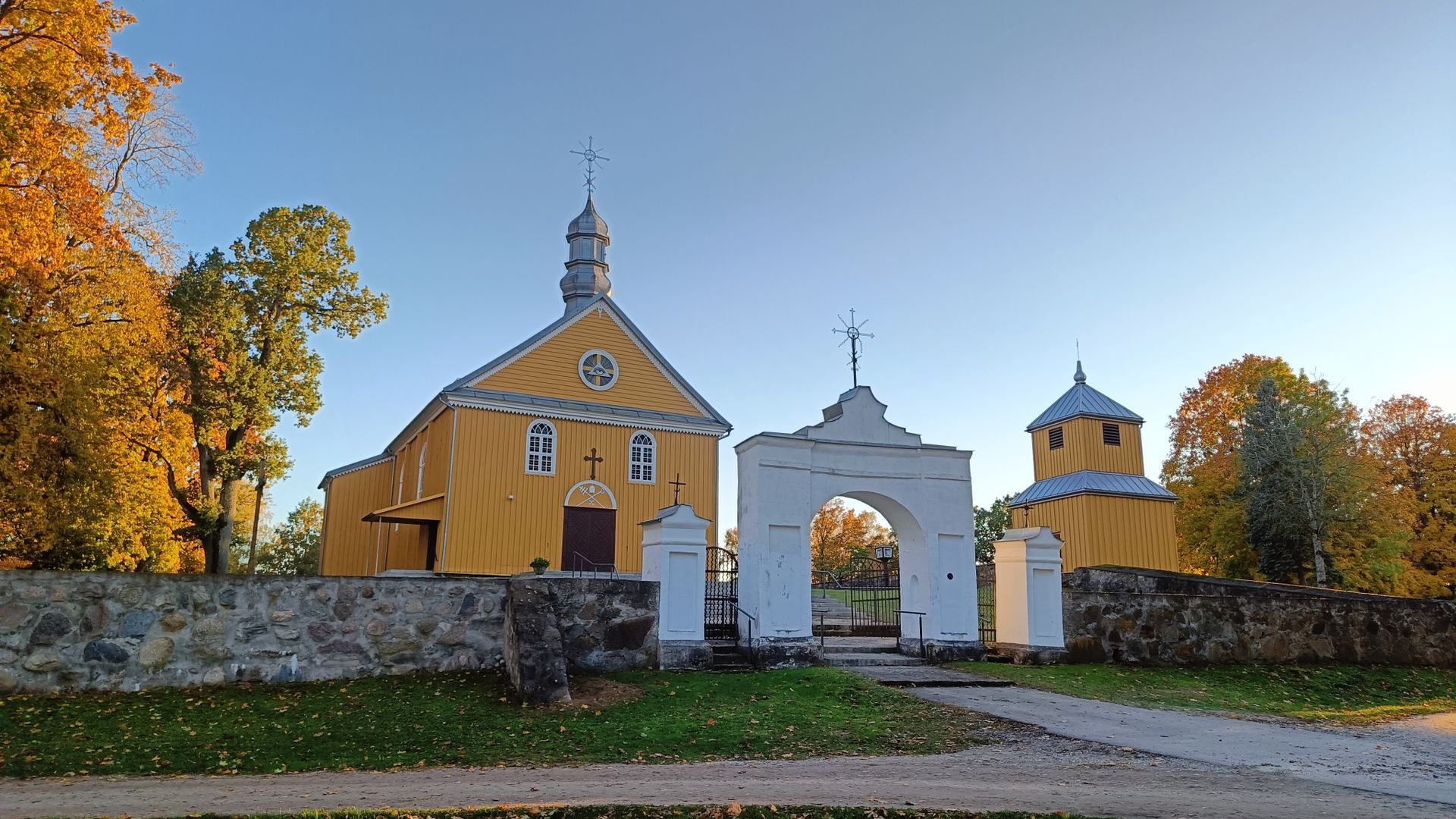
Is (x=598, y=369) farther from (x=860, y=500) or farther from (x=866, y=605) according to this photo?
(x=860, y=500)

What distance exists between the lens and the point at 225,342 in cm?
2145

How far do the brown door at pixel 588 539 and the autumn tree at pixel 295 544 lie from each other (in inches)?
1125

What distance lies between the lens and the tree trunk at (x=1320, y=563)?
88.7 feet

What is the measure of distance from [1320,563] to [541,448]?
22.9 m

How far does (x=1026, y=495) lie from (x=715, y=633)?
16848 mm

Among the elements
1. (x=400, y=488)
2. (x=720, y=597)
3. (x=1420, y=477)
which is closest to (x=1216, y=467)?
(x=1420, y=477)

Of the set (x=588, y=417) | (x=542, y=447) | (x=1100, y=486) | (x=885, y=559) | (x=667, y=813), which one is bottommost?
(x=667, y=813)

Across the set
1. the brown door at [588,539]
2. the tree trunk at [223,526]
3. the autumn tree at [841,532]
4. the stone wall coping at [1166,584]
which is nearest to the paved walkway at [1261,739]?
the stone wall coping at [1166,584]

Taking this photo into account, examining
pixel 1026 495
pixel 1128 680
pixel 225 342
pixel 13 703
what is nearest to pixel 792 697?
pixel 1128 680

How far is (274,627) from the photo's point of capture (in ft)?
36.8

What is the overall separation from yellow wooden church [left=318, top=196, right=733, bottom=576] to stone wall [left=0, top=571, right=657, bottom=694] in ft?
28.8

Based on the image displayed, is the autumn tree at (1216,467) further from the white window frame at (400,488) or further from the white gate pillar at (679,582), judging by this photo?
the white window frame at (400,488)

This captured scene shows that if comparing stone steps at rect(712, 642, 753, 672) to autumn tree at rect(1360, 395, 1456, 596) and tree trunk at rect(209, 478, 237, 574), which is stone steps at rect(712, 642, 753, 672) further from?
autumn tree at rect(1360, 395, 1456, 596)

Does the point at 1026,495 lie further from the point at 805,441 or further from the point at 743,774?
the point at 743,774
